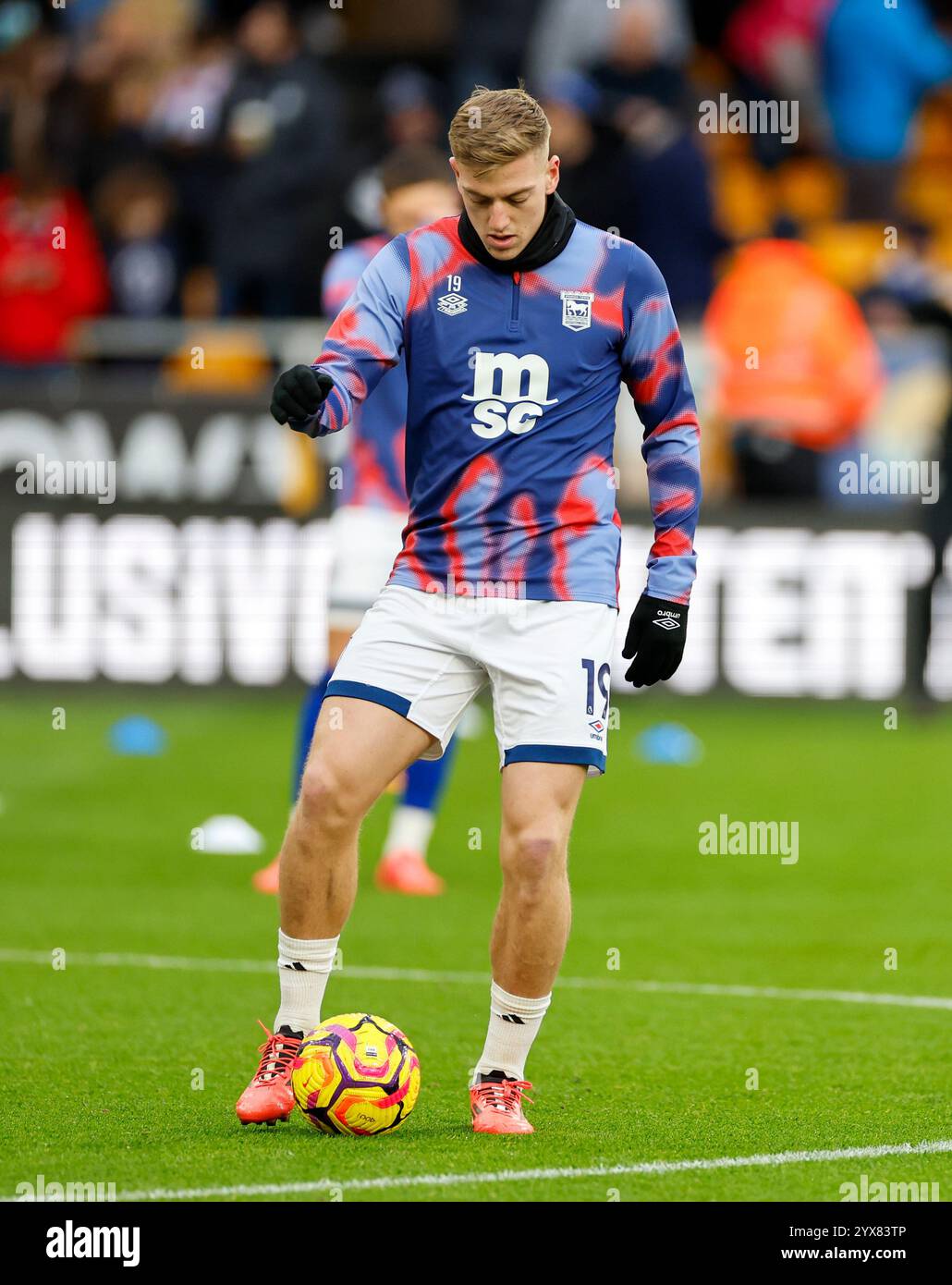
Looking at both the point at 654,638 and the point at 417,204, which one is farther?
the point at 417,204

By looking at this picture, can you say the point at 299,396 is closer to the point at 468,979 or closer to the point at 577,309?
the point at 577,309

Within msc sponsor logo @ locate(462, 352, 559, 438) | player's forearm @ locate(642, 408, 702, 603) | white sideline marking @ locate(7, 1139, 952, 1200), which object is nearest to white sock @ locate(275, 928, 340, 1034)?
white sideline marking @ locate(7, 1139, 952, 1200)

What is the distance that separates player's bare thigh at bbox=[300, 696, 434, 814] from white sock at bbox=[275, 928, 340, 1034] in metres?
0.39

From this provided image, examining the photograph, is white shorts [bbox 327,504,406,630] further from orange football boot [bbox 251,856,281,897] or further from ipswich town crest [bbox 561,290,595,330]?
ipswich town crest [bbox 561,290,595,330]

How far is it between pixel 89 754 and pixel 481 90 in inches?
309

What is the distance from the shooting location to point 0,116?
18.4m

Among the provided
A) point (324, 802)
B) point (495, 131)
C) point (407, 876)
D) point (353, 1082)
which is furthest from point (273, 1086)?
point (407, 876)

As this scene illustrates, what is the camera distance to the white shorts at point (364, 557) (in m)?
9.09

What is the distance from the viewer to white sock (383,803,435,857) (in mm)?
9586

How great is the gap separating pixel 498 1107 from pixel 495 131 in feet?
7.73

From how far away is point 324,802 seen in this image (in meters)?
5.83

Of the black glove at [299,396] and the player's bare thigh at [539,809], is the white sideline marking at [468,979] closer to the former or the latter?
the player's bare thigh at [539,809]
